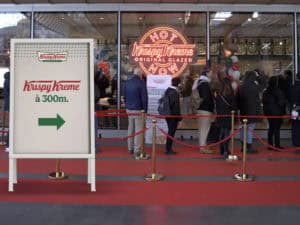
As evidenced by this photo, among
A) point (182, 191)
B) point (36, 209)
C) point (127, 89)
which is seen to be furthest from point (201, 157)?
point (36, 209)

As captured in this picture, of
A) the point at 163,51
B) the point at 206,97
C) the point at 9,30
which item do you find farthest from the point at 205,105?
the point at 9,30

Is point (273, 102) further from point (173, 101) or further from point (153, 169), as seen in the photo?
point (153, 169)

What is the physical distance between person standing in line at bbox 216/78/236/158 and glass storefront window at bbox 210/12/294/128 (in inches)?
141

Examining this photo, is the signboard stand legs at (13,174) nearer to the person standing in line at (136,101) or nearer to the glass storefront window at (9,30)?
the person standing in line at (136,101)

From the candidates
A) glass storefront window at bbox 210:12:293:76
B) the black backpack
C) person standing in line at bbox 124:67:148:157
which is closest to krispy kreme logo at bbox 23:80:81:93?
person standing in line at bbox 124:67:148:157

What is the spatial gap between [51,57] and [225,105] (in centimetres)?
463

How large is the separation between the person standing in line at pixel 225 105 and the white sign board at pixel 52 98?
13.4ft

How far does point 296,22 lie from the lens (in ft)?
48.1

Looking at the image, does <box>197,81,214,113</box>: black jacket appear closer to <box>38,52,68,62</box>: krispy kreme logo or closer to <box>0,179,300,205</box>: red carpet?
<box>0,179,300,205</box>: red carpet

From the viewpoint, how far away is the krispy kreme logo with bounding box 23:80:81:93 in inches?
306

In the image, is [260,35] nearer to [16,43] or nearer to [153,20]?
[153,20]

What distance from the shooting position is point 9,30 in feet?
48.5

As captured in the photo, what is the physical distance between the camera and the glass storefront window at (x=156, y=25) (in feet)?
47.5

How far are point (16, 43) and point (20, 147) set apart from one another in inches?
60.8
